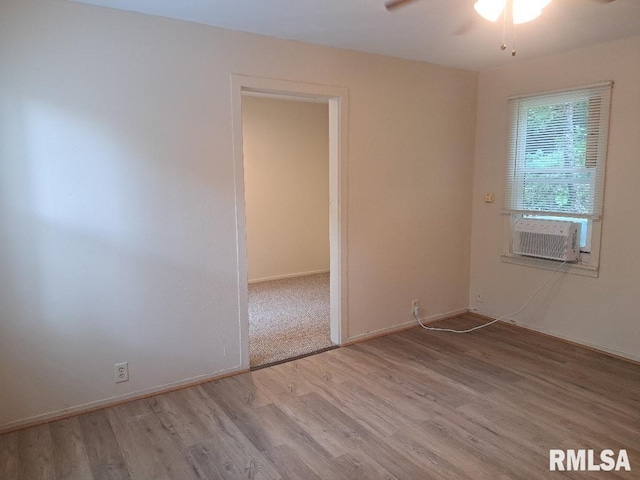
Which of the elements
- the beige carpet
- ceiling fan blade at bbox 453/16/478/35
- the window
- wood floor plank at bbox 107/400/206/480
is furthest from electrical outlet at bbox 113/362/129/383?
the window

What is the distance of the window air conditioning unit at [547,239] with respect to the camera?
363cm

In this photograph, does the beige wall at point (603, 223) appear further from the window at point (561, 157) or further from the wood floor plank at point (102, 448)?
the wood floor plank at point (102, 448)

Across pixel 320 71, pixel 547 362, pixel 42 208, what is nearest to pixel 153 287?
pixel 42 208

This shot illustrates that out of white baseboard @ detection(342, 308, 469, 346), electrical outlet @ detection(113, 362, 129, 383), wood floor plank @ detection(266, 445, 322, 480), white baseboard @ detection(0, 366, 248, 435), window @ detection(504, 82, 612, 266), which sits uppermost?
window @ detection(504, 82, 612, 266)

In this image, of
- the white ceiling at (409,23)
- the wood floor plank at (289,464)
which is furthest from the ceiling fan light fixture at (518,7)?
the wood floor plank at (289,464)

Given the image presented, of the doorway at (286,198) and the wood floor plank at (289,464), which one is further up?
the doorway at (286,198)

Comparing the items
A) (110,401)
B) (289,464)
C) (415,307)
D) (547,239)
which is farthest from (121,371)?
(547,239)

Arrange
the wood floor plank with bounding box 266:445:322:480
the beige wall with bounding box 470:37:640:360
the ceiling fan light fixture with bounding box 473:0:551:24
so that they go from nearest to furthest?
the ceiling fan light fixture with bounding box 473:0:551:24, the wood floor plank with bounding box 266:445:322:480, the beige wall with bounding box 470:37:640:360

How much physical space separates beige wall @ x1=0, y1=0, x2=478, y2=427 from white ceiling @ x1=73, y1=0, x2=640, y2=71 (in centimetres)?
15

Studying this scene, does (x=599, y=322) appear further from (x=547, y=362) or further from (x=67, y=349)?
(x=67, y=349)

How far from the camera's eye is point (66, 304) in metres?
2.61

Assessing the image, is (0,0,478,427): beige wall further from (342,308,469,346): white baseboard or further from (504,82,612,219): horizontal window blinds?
(504,82,612,219): horizontal window blinds

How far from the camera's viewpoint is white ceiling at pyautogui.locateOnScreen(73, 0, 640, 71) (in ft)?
8.36

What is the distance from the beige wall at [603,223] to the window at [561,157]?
0.08 m
